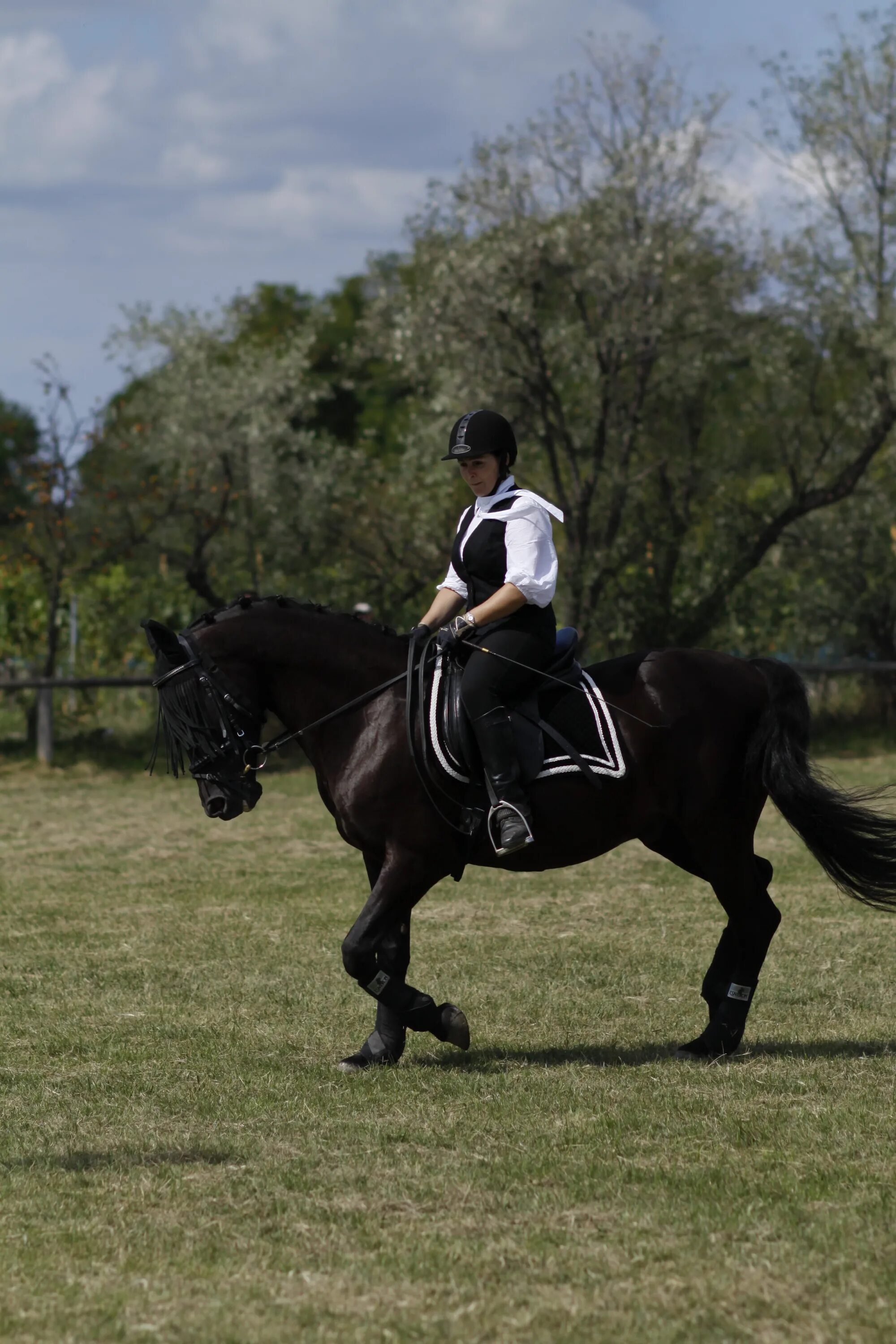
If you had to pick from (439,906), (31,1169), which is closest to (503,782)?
(31,1169)

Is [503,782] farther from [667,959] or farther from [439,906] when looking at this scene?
[439,906]

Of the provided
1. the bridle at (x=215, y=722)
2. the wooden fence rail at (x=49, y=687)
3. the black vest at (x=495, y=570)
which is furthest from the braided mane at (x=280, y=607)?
the wooden fence rail at (x=49, y=687)

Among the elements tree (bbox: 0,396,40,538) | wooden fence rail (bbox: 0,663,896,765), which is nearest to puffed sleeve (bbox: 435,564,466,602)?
wooden fence rail (bbox: 0,663,896,765)

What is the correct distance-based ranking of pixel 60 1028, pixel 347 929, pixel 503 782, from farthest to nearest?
pixel 347 929, pixel 60 1028, pixel 503 782

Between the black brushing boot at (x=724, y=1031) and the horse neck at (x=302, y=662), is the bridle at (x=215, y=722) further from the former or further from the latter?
the black brushing boot at (x=724, y=1031)

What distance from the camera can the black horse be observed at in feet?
20.7

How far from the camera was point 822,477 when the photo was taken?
22.9 m

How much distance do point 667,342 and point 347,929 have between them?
1398 cm

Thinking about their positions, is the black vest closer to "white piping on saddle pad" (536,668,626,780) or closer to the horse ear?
"white piping on saddle pad" (536,668,626,780)

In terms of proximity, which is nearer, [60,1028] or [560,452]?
[60,1028]

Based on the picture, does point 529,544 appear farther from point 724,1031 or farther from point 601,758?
point 724,1031

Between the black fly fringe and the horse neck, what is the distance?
27cm

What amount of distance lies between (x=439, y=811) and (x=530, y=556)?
1.14 metres

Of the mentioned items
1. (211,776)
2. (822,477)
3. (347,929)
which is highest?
(822,477)
